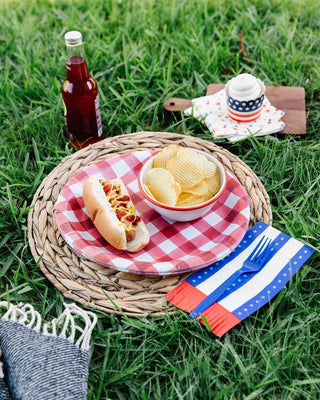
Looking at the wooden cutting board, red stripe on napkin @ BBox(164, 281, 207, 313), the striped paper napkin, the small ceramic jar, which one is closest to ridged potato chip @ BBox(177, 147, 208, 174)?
the striped paper napkin

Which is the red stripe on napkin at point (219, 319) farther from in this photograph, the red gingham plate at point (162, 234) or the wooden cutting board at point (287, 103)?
the wooden cutting board at point (287, 103)

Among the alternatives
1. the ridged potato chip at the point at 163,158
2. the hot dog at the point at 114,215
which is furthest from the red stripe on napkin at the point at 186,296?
the ridged potato chip at the point at 163,158

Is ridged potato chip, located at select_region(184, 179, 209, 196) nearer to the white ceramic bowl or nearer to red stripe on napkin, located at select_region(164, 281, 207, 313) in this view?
the white ceramic bowl

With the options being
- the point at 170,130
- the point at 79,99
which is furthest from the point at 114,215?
the point at 170,130

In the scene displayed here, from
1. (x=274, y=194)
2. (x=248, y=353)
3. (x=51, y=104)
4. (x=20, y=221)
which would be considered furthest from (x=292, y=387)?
(x=51, y=104)

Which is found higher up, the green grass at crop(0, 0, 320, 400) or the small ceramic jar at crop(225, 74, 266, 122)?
the small ceramic jar at crop(225, 74, 266, 122)

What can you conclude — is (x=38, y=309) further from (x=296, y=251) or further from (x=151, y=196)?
(x=296, y=251)

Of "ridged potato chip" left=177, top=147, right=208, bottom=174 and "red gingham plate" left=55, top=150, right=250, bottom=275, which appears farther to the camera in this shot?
"ridged potato chip" left=177, top=147, right=208, bottom=174
